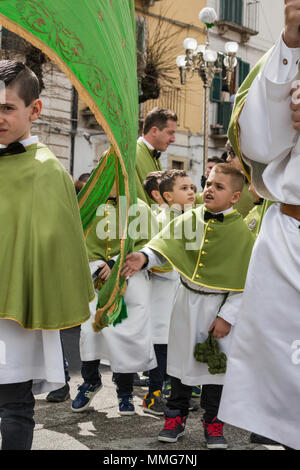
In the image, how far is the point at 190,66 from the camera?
11812 mm

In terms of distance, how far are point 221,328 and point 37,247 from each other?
127cm

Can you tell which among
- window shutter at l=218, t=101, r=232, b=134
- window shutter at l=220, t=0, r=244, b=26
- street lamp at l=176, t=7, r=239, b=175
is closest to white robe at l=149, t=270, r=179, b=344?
street lamp at l=176, t=7, r=239, b=175

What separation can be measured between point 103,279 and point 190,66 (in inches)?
336

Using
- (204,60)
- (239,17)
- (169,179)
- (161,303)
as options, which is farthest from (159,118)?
(239,17)

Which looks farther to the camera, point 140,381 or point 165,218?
point 140,381

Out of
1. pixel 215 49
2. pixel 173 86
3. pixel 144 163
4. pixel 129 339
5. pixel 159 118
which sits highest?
pixel 215 49

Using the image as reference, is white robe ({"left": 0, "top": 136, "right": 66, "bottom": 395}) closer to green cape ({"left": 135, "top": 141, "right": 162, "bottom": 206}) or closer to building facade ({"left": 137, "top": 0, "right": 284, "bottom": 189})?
green cape ({"left": 135, "top": 141, "right": 162, "bottom": 206})

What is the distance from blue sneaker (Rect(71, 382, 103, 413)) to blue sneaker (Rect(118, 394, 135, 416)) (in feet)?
0.59

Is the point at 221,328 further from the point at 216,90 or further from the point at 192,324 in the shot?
the point at 216,90

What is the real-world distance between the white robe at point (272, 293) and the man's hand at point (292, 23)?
0.03 metres

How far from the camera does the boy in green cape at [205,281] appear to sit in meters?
3.44

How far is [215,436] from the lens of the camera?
339 centimetres

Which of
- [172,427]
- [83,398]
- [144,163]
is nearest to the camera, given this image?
[172,427]
